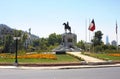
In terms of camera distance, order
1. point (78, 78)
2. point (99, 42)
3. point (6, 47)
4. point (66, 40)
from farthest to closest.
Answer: point (99, 42) < point (6, 47) < point (66, 40) < point (78, 78)

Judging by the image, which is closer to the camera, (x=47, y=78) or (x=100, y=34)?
(x=47, y=78)

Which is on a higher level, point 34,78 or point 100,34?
point 100,34

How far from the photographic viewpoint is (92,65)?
3152 centimetres

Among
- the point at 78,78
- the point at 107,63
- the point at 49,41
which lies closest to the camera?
the point at 78,78

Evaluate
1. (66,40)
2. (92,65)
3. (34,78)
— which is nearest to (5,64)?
(92,65)

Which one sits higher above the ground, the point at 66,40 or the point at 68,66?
the point at 66,40

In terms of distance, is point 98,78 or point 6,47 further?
point 6,47

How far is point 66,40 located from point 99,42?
1381 inches

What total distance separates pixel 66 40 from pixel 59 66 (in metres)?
40.6

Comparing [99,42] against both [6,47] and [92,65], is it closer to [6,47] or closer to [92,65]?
[6,47]

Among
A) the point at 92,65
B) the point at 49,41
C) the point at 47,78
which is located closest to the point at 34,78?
the point at 47,78

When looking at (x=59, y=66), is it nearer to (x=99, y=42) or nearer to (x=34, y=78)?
(x=34, y=78)

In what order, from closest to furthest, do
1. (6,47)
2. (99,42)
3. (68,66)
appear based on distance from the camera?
(68,66) → (6,47) → (99,42)

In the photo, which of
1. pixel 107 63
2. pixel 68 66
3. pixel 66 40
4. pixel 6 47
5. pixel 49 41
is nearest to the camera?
pixel 68 66
